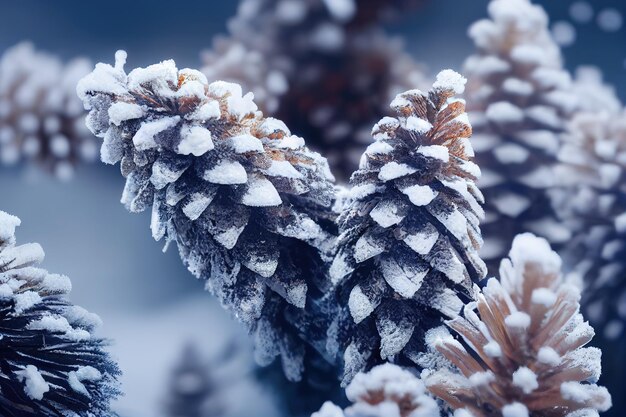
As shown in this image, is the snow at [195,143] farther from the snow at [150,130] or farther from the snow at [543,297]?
the snow at [543,297]

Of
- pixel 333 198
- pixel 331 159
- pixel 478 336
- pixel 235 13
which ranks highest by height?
pixel 235 13

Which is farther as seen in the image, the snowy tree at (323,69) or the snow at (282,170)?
the snowy tree at (323,69)

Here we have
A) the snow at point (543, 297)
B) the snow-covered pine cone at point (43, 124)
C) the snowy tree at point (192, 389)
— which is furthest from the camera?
the snow-covered pine cone at point (43, 124)

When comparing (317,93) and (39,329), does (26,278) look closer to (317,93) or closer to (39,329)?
(39,329)

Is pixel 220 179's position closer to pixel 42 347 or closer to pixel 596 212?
pixel 42 347

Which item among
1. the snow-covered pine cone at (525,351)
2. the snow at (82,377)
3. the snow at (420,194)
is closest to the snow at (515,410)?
the snow-covered pine cone at (525,351)

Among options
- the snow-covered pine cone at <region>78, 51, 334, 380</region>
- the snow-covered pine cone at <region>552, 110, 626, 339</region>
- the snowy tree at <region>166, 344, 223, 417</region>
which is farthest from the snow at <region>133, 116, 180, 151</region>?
the snow-covered pine cone at <region>552, 110, 626, 339</region>

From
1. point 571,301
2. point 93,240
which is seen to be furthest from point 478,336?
point 93,240

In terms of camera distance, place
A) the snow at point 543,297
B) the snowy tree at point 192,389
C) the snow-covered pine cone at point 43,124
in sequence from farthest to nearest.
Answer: the snow-covered pine cone at point 43,124 → the snowy tree at point 192,389 → the snow at point 543,297
